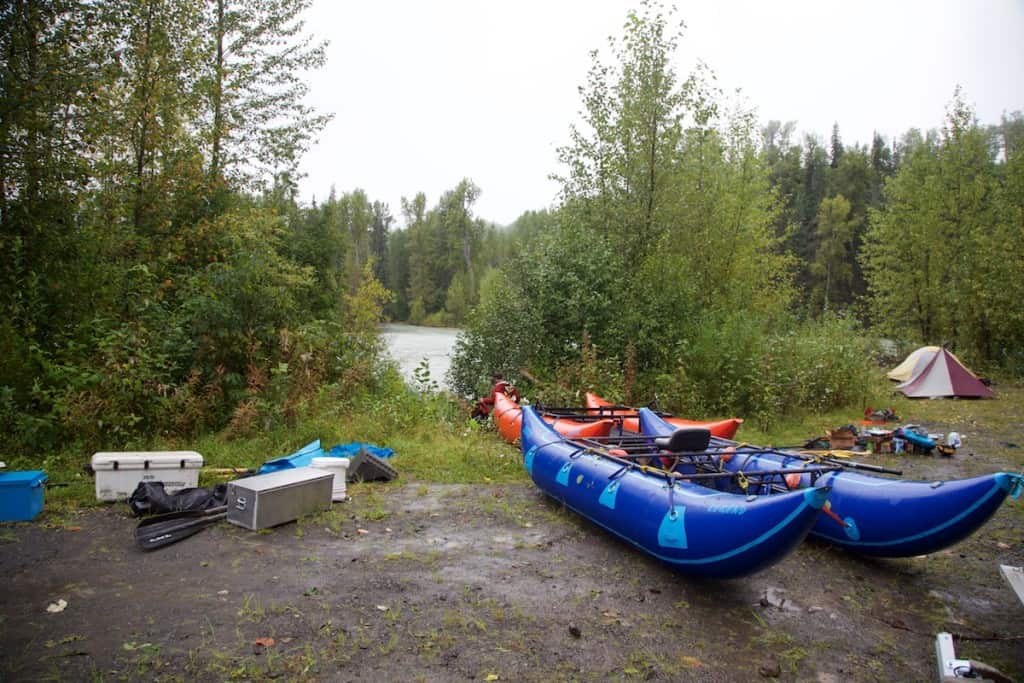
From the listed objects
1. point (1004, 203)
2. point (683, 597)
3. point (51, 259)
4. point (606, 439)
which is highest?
point (1004, 203)

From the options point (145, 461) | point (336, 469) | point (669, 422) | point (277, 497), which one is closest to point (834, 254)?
point (669, 422)

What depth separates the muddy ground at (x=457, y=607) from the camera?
10.1 ft

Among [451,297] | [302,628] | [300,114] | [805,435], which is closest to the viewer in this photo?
[302,628]

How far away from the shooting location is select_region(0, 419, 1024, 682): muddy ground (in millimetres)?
3066

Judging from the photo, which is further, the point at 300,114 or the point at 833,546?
the point at 300,114

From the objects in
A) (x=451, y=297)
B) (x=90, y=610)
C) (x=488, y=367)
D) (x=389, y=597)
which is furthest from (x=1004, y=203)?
(x=451, y=297)

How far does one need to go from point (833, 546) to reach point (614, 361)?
251 inches

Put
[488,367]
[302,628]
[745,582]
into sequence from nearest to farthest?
[302,628] → [745,582] → [488,367]

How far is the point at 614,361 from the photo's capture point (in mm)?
11031

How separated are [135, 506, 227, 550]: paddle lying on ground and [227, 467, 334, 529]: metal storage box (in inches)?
5.5

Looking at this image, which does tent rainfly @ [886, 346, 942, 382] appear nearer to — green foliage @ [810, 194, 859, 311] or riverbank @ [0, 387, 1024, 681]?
riverbank @ [0, 387, 1024, 681]

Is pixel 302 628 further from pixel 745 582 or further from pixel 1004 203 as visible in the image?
pixel 1004 203

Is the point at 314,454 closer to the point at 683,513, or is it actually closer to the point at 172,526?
the point at 172,526

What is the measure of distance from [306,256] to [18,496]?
1179 centimetres
